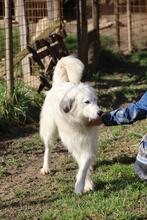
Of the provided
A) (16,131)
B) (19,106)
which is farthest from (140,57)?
(16,131)

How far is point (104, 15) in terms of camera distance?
17.2 meters

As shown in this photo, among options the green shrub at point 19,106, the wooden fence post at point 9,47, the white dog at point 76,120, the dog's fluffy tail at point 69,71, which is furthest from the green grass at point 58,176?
the dog's fluffy tail at point 69,71

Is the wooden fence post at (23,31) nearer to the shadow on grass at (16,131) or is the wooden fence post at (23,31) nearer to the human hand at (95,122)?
the shadow on grass at (16,131)

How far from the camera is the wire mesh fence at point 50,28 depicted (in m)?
9.37

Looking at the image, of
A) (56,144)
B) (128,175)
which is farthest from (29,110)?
(128,175)

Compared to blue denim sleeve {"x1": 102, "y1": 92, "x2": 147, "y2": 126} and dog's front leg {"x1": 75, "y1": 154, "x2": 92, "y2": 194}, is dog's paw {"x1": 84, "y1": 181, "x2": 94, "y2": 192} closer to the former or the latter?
dog's front leg {"x1": 75, "y1": 154, "x2": 92, "y2": 194}

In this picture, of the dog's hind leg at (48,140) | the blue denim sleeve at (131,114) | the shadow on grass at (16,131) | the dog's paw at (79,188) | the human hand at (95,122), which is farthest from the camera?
the shadow on grass at (16,131)

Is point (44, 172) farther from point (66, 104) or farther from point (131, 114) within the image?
point (131, 114)

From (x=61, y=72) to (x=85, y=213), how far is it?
190 cm

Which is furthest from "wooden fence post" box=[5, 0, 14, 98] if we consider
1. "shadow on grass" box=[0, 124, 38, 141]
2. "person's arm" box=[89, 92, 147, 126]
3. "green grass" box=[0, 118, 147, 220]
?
"person's arm" box=[89, 92, 147, 126]

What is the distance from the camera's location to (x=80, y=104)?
491 cm

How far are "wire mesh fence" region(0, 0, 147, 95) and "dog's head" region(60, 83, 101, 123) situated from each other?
10.8 ft

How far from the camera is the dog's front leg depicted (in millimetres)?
5070

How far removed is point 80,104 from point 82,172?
26.0 inches
